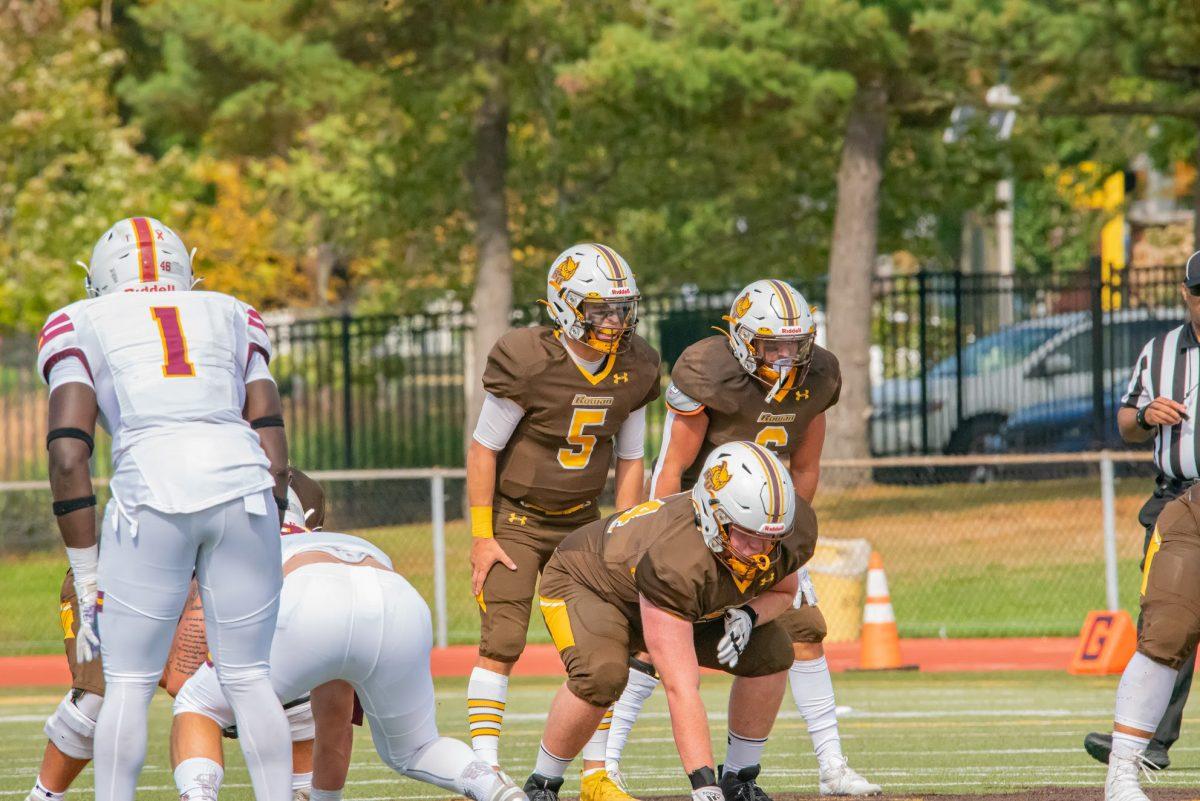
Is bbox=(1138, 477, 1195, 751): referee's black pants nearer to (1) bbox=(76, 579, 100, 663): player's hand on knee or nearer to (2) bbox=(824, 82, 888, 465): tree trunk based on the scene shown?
(1) bbox=(76, 579, 100, 663): player's hand on knee

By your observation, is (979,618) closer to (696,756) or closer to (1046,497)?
(1046,497)

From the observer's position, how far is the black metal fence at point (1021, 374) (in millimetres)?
21719

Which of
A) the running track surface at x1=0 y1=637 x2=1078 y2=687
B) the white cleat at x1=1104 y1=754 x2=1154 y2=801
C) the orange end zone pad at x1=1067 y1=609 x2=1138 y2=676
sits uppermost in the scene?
the white cleat at x1=1104 y1=754 x2=1154 y2=801

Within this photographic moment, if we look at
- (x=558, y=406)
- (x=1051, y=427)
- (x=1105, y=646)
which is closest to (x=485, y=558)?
(x=558, y=406)

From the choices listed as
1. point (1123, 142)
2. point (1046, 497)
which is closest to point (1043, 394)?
point (1046, 497)

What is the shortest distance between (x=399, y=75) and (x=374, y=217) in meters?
3.69

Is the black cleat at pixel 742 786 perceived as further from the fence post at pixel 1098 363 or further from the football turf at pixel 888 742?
the fence post at pixel 1098 363

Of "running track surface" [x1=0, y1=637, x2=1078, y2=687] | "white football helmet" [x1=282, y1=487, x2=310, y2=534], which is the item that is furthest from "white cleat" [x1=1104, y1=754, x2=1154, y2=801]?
"running track surface" [x1=0, y1=637, x2=1078, y2=687]

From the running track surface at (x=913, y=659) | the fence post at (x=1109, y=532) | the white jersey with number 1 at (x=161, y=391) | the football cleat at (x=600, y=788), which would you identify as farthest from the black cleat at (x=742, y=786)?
the fence post at (x=1109, y=532)

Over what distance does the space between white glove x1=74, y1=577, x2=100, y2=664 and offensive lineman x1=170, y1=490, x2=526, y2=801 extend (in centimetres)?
30

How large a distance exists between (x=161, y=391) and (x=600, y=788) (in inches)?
84.5

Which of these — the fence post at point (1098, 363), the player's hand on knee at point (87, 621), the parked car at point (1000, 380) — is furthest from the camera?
the parked car at point (1000, 380)

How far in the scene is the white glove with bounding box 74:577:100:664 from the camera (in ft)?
18.8

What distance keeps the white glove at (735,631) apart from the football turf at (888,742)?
1163 millimetres
